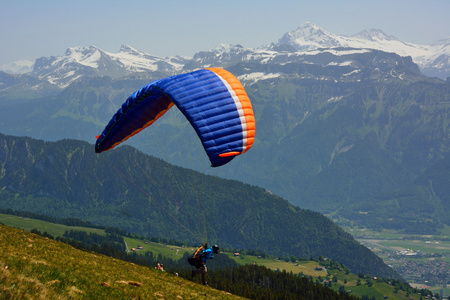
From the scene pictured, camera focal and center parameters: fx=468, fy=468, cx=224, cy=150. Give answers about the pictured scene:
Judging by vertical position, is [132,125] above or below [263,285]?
above

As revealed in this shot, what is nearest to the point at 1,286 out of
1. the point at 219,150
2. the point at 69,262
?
the point at 69,262

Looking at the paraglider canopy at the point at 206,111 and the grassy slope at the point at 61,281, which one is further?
the paraglider canopy at the point at 206,111

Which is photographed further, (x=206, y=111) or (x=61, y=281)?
(x=206, y=111)

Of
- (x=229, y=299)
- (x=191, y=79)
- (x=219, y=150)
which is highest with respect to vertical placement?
(x=191, y=79)

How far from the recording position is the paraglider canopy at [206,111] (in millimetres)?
42562

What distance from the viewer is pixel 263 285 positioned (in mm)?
188250

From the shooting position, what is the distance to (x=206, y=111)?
44.7 m

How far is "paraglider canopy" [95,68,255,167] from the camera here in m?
42.6

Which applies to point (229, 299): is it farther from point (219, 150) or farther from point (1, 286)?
point (1, 286)

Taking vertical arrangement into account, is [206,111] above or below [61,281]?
above

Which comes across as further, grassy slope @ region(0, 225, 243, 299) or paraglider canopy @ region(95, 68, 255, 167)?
paraglider canopy @ region(95, 68, 255, 167)

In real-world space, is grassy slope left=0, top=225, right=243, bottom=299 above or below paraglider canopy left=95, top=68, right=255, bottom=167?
below

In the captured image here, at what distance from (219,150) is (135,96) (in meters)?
12.5

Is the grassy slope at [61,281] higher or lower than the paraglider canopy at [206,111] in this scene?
lower
